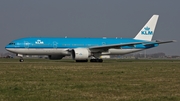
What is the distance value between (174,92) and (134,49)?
39418mm

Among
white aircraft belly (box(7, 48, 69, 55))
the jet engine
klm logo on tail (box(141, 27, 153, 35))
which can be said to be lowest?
the jet engine

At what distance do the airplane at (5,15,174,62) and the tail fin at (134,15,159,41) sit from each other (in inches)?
129

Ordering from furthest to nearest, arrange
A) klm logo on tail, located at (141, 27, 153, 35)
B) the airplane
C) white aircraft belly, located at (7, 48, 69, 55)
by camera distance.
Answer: klm logo on tail, located at (141, 27, 153, 35) < white aircraft belly, located at (7, 48, 69, 55) < the airplane

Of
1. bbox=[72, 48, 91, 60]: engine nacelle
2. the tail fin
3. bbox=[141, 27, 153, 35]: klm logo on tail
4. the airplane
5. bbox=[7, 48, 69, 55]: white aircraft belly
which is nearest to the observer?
bbox=[72, 48, 91, 60]: engine nacelle

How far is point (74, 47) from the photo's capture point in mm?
48062

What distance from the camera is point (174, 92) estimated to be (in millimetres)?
13234

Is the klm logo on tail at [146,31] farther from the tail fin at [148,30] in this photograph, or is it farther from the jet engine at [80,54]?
the jet engine at [80,54]

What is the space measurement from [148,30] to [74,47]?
47.9 feet

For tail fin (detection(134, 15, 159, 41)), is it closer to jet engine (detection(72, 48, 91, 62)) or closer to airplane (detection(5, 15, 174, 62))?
airplane (detection(5, 15, 174, 62))

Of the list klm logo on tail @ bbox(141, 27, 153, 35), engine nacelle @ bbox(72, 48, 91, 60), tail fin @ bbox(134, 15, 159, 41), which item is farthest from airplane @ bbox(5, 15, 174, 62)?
klm logo on tail @ bbox(141, 27, 153, 35)

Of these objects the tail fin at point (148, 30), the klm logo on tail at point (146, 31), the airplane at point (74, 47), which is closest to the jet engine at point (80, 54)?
the airplane at point (74, 47)

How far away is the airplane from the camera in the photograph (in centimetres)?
4631

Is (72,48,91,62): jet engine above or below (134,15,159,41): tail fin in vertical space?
below

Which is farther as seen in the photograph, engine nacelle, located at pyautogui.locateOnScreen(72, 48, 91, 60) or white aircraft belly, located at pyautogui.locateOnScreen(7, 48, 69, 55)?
white aircraft belly, located at pyautogui.locateOnScreen(7, 48, 69, 55)
